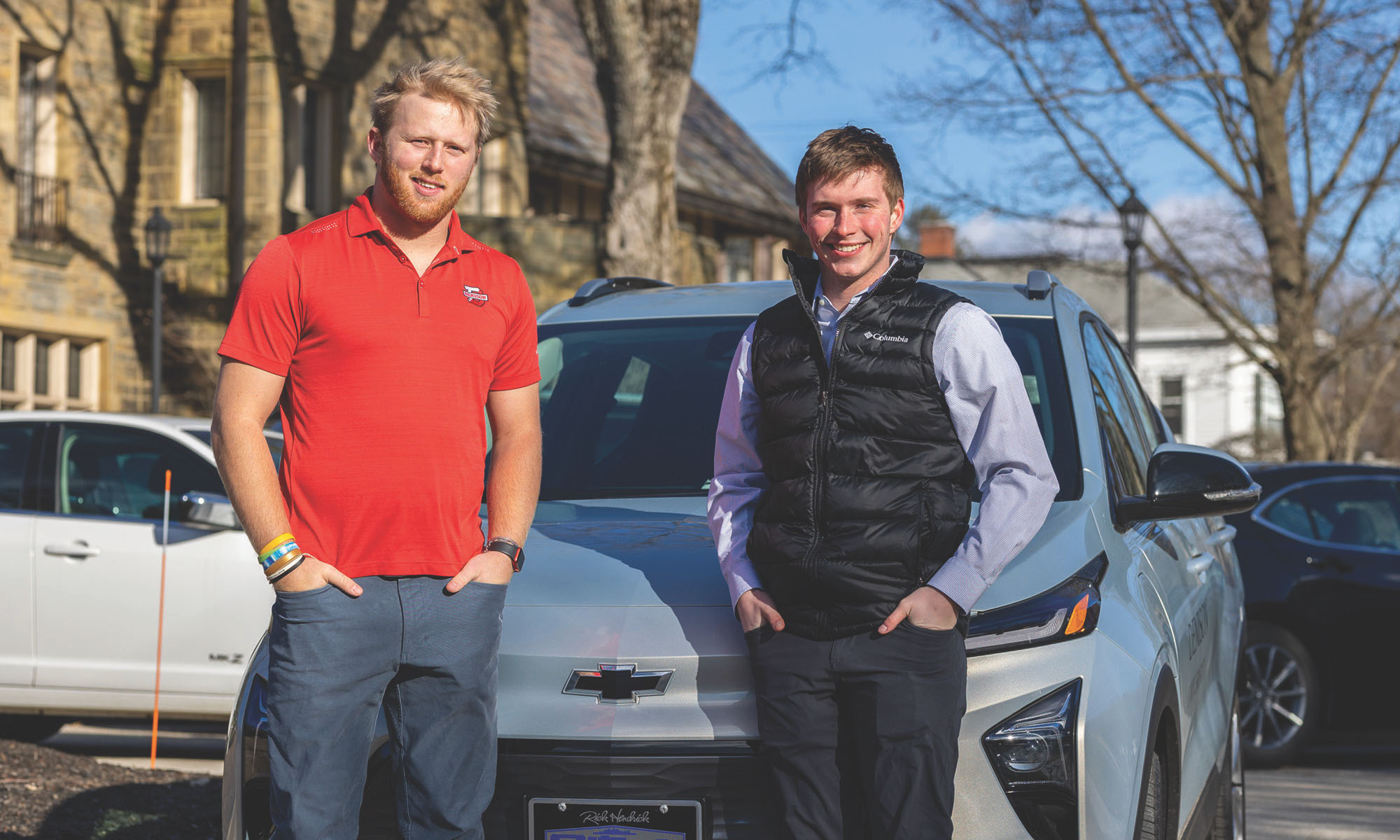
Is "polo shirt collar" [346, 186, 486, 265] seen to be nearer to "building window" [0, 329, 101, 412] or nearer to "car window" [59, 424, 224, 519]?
"car window" [59, 424, 224, 519]

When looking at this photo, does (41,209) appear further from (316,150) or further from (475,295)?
(475,295)

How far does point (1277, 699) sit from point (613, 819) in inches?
293

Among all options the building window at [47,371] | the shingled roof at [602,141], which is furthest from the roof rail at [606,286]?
the shingled roof at [602,141]

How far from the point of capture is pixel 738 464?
3416 millimetres

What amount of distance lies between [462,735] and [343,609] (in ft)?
1.13

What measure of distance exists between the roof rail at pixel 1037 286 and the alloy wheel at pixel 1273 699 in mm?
5623

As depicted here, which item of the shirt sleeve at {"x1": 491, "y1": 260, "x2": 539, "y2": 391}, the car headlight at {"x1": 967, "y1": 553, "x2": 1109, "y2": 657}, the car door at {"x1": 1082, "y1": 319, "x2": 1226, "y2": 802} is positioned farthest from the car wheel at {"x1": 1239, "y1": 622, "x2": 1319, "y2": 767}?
the shirt sleeve at {"x1": 491, "y1": 260, "x2": 539, "y2": 391}

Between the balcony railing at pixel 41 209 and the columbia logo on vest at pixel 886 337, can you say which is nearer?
the columbia logo on vest at pixel 886 337

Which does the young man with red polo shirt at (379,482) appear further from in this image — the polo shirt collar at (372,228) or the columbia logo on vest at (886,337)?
the columbia logo on vest at (886,337)

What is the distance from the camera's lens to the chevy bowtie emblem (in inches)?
128

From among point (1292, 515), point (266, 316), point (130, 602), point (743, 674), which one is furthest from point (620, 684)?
point (1292, 515)

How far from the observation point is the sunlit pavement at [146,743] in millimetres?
8180

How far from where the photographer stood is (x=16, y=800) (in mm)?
6188

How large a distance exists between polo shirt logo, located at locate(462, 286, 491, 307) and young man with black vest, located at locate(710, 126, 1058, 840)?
588mm
